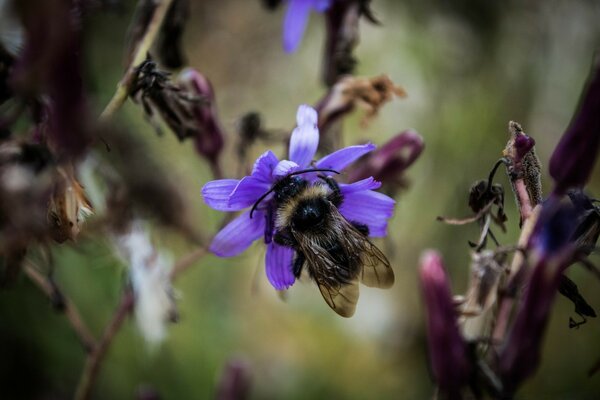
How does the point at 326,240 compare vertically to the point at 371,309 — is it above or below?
above

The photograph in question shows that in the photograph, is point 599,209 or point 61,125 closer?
point 61,125

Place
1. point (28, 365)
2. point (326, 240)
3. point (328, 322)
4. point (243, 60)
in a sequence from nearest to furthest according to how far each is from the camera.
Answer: point (326, 240)
point (28, 365)
point (328, 322)
point (243, 60)

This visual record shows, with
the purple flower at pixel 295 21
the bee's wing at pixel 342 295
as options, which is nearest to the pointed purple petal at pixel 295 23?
the purple flower at pixel 295 21

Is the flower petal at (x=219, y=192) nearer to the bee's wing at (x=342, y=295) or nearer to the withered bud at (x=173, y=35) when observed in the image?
the bee's wing at (x=342, y=295)

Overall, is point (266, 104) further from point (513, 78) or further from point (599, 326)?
point (599, 326)

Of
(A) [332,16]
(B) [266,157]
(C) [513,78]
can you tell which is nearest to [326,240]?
(B) [266,157]

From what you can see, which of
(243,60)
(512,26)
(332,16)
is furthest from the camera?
(243,60)

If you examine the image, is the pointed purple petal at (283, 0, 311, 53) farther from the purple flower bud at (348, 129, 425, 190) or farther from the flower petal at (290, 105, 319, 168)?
the flower petal at (290, 105, 319, 168)
